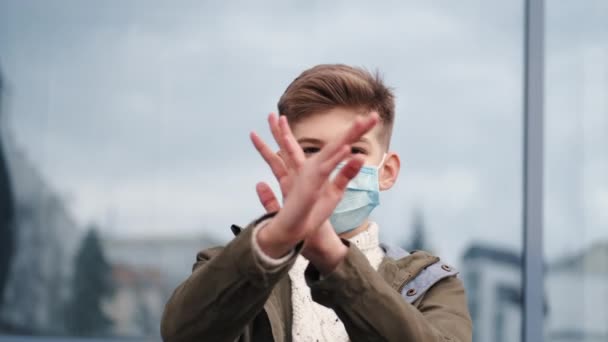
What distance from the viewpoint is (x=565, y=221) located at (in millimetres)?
4219

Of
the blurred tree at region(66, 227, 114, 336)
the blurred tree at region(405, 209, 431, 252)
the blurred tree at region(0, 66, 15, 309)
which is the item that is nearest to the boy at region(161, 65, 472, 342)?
the blurred tree at region(405, 209, 431, 252)

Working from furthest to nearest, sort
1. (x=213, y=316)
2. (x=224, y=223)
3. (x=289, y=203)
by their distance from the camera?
(x=224, y=223) < (x=213, y=316) < (x=289, y=203)

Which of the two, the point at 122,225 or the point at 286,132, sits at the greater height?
the point at 286,132

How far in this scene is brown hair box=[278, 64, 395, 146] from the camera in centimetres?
205

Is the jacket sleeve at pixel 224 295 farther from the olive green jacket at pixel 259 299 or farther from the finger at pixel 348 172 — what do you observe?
the finger at pixel 348 172

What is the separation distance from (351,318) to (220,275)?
0.77 ft

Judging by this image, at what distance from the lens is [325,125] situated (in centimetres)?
200

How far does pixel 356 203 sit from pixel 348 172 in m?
0.50

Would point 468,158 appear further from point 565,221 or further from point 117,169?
point 117,169

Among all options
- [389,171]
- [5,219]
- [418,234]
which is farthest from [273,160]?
[5,219]

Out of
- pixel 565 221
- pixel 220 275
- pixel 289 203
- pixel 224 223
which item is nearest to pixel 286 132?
pixel 289 203

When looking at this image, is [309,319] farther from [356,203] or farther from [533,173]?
[533,173]

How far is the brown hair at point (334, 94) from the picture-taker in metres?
2.05

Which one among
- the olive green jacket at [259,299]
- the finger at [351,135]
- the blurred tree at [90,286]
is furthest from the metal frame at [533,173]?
the finger at [351,135]
